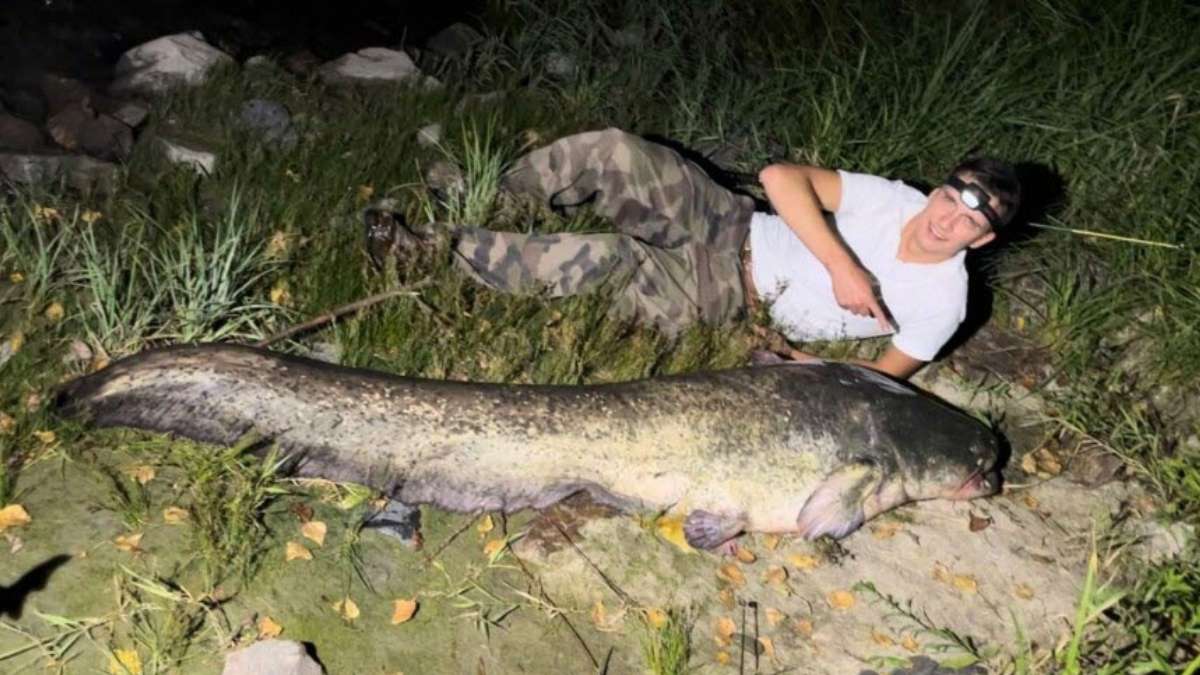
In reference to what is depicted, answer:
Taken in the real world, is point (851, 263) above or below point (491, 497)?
above

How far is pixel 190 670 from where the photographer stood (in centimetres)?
318

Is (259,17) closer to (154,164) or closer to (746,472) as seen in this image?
(154,164)

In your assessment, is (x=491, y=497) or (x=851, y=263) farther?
(x=851, y=263)

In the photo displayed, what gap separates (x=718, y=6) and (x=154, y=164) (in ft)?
13.4

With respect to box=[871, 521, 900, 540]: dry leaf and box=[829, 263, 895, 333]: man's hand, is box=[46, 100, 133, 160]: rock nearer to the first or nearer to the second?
box=[829, 263, 895, 333]: man's hand

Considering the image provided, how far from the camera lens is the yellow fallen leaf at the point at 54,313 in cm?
419

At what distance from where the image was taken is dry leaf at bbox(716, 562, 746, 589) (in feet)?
13.3

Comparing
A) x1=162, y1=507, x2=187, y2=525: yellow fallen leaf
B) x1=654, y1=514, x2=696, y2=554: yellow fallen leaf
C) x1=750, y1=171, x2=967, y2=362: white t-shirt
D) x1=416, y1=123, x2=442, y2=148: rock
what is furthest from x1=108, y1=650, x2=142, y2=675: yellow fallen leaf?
x1=416, y1=123, x2=442, y2=148: rock

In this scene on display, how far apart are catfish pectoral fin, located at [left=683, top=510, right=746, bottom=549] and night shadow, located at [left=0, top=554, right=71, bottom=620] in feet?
6.47

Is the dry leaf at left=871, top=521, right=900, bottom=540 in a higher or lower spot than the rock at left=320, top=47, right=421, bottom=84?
lower

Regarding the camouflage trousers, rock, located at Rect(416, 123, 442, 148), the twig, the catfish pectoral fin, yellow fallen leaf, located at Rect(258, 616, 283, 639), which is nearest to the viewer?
yellow fallen leaf, located at Rect(258, 616, 283, 639)

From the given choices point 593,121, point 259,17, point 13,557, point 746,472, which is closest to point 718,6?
point 593,121

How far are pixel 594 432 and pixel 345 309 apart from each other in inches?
47.7

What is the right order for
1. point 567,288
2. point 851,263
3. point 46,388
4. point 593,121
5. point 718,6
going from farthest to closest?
point 718,6 → point 593,121 → point 567,288 → point 851,263 → point 46,388
